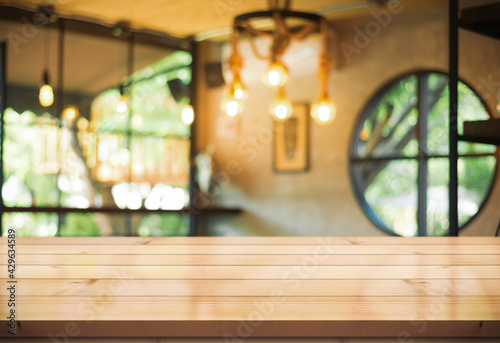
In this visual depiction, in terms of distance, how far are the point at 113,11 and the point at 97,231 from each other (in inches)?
112

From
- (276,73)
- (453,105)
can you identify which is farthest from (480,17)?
(276,73)

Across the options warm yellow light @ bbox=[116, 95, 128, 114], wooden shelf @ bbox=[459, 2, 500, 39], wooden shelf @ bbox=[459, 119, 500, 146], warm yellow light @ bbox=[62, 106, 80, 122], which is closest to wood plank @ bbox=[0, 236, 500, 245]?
wooden shelf @ bbox=[459, 119, 500, 146]

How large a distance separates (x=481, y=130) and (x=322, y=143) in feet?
13.1

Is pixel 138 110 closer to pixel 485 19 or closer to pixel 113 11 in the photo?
pixel 113 11

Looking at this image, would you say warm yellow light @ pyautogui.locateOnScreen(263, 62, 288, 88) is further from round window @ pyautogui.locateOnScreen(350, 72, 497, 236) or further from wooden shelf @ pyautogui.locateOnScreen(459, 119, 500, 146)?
round window @ pyautogui.locateOnScreen(350, 72, 497, 236)

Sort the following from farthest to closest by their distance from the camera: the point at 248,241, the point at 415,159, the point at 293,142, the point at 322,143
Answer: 1. the point at 293,142
2. the point at 322,143
3. the point at 415,159
4. the point at 248,241

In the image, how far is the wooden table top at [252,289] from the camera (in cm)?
93

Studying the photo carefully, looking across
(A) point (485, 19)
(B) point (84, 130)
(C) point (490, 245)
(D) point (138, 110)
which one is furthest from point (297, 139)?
(C) point (490, 245)

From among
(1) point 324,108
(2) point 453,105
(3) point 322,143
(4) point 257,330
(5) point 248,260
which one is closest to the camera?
(4) point 257,330

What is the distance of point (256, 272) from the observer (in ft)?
3.82

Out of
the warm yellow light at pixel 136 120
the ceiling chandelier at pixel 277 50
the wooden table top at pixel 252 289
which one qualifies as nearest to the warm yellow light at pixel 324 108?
the ceiling chandelier at pixel 277 50

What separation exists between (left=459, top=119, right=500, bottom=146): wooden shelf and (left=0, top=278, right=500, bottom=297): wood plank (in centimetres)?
155

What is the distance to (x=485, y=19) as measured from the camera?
2.60m

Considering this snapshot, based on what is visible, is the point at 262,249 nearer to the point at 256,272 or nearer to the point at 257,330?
the point at 256,272
